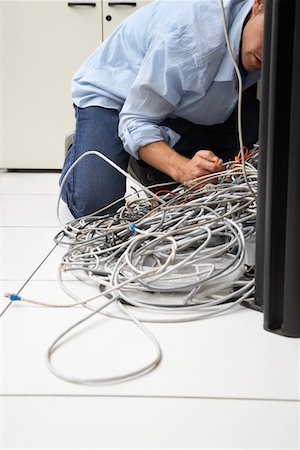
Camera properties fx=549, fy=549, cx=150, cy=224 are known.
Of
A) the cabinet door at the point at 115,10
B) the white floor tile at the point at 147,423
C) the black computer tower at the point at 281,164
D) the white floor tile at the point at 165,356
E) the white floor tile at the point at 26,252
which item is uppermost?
the cabinet door at the point at 115,10

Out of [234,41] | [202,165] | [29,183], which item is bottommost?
[29,183]

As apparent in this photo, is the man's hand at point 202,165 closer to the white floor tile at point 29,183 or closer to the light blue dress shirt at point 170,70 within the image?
the light blue dress shirt at point 170,70

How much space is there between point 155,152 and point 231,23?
1.31ft

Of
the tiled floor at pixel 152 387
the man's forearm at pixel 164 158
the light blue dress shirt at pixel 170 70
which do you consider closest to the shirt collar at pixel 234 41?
the light blue dress shirt at pixel 170 70

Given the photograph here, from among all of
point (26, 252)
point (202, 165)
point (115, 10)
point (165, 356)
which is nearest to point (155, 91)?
point (202, 165)

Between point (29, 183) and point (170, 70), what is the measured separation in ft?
4.92

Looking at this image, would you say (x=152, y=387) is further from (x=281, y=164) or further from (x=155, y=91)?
(x=155, y=91)

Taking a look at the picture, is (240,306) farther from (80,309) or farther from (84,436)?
(84,436)

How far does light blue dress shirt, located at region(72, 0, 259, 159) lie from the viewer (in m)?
1.46

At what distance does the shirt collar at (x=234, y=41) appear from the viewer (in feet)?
4.75

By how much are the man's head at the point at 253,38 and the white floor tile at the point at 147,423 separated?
3.28 ft

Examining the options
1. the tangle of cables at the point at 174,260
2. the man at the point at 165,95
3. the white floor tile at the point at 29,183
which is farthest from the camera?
the white floor tile at the point at 29,183

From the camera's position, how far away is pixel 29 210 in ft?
6.45

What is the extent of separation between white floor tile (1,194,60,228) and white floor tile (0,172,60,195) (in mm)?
155
